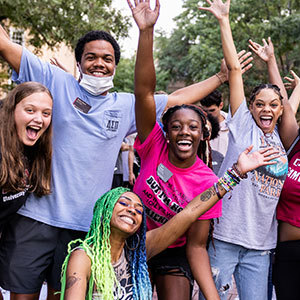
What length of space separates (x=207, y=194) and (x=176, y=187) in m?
0.26

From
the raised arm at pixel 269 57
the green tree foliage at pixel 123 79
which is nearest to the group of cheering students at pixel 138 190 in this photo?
the raised arm at pixel 269 57

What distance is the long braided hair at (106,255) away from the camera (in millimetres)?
2596

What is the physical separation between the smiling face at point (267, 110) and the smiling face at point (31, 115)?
5.21 feet

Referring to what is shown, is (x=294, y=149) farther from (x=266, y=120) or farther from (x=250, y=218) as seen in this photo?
(x=250, y=218)

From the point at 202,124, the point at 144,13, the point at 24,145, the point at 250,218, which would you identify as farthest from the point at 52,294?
the point at 144,13

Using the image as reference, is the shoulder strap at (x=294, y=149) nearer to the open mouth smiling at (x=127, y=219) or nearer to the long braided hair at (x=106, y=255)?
the long braided hair at (x=106, y=255)

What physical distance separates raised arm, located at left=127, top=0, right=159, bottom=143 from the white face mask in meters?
0.33

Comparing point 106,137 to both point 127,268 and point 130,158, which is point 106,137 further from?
point 130,158

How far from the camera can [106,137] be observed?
9.83 feet

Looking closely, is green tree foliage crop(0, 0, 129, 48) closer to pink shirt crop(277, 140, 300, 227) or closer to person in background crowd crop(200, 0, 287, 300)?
person in background crowd crop(200, 0, 287, 300)

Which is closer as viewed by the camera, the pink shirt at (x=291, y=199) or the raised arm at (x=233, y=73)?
the pink shirt at (x=291, y=199)

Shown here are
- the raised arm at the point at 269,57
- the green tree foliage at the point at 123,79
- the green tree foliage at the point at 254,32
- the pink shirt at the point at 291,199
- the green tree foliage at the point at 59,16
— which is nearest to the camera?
the pink shirt at the point at 291,199

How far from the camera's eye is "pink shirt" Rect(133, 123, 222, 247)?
9.84 feet

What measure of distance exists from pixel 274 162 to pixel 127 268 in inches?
48.1
